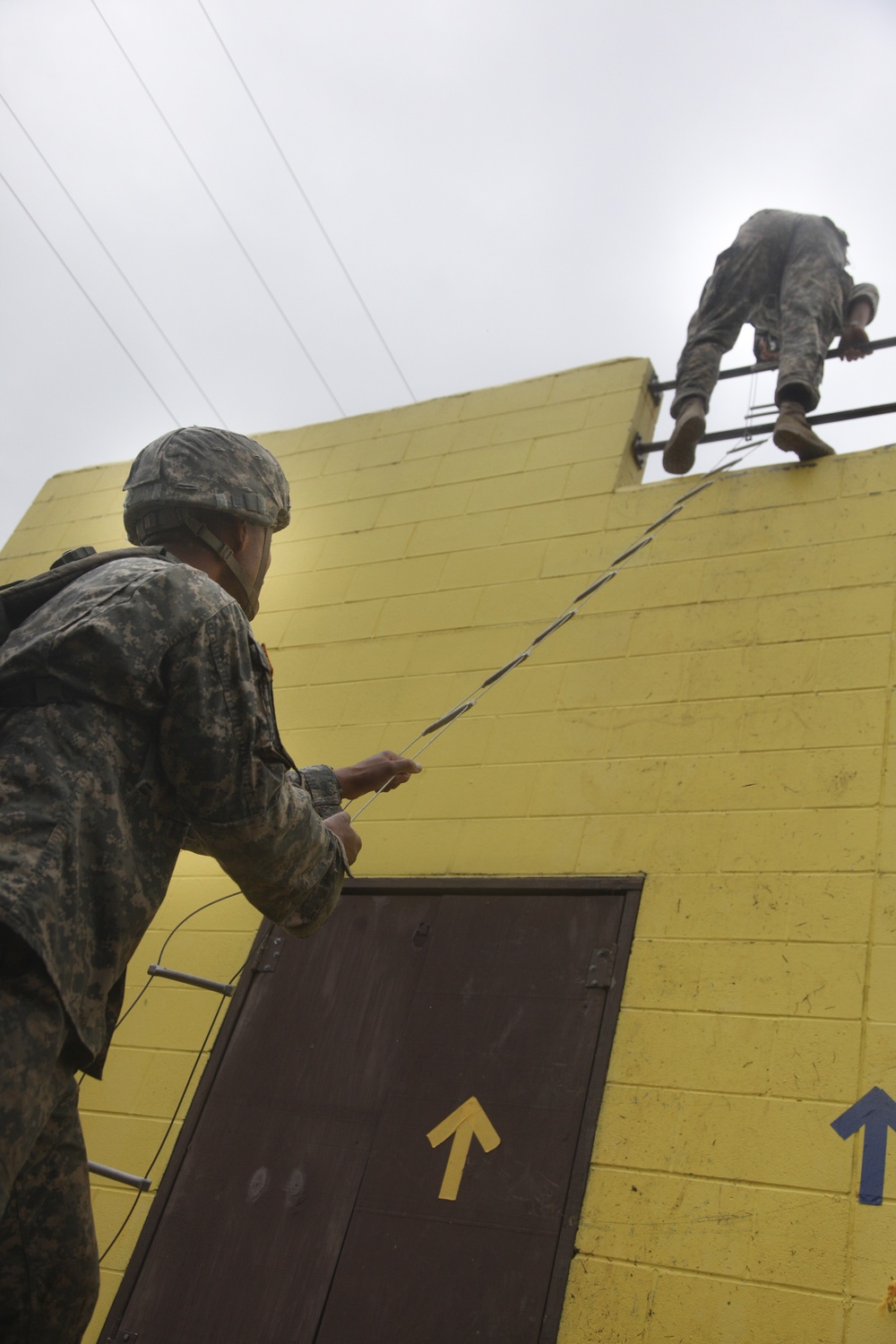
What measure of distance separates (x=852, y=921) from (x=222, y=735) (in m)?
1.77

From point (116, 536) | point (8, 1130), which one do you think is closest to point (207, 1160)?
point (8, 1130)

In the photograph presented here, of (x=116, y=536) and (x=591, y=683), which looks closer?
(x=591, y=683)

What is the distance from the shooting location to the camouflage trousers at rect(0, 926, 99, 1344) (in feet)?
4.72

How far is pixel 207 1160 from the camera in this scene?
3193 mm

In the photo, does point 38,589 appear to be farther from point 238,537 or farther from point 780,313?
point 780,313

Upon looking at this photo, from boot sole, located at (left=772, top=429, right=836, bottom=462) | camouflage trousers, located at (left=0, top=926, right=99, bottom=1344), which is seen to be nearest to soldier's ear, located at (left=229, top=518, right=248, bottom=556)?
camouflage trousers, located at (left=0, top=926, right=99, bottom=1344)

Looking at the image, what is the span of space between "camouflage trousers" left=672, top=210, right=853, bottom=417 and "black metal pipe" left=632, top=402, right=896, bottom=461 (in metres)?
0.14

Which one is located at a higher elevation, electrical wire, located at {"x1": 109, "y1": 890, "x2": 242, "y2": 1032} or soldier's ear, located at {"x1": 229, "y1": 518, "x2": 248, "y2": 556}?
soldier's ear, located at {"x1": 229, "y1": 518, "x2": 248, "y2": 556}

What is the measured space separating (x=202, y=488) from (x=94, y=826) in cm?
70

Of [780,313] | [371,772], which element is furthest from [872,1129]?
[780,313]

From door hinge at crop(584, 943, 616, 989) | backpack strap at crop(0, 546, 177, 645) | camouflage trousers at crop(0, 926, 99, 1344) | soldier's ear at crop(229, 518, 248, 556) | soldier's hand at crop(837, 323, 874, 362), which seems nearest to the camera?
camouflage trousers at crop(0, 926, 99, 1344)

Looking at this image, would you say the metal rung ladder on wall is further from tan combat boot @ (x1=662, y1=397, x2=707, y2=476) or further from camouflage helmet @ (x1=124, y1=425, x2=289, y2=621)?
camouflage helmet @ (x1=124, y1=425, x2=289, y2=621)

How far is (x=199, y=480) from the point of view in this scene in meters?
2.06

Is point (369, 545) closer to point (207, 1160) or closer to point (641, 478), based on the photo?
point (641, 478)
